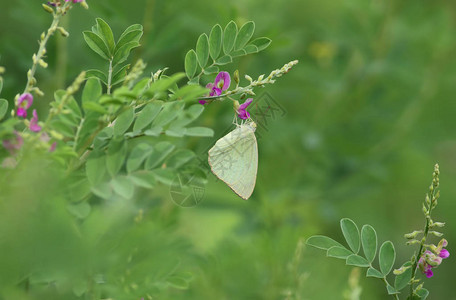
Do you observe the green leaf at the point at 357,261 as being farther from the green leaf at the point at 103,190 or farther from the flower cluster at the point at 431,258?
the green leaf at the point at 103,190

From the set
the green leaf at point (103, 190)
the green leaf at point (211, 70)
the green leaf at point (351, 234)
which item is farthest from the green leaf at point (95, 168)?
the green leaf at point (351, 234)

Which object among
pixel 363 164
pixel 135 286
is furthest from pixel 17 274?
pixel 363 164

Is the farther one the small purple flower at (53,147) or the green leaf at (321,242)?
the green leaf at (321,242)

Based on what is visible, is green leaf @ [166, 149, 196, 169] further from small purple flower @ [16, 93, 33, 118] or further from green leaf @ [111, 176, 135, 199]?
small purple flower @ [16, 93, 33, 118]

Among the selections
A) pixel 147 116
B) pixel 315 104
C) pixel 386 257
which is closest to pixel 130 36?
pixel 147 116

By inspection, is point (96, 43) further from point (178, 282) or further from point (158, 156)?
point (178, 282)

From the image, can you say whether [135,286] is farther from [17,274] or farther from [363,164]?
[363,164]
